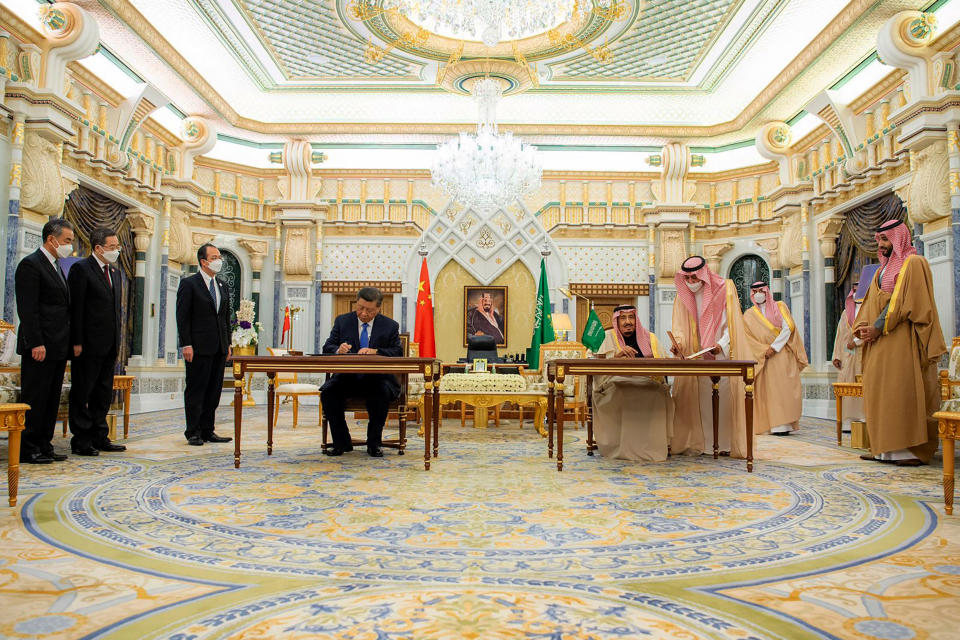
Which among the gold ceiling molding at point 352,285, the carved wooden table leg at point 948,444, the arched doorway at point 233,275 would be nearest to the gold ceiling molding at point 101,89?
the arched doorway at point 233,275

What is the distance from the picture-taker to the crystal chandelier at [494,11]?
25.9 feet

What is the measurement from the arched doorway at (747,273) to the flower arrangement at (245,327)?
8914mm

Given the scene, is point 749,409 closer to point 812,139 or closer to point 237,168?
point 812,139

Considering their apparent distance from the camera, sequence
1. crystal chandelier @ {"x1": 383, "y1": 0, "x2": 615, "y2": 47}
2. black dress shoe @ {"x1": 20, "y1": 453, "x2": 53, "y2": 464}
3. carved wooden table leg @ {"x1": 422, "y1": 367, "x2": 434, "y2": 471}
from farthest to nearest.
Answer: crystal chandelier @ {"x1": 383, "y1": 0, "x2": 615, "y2": 47}, black dress shoe @ {"x1": 20, "y1": 453, "x2": 53, "y2": 464}, carved wooden table leg @ {"x1": 422, "y1": 367, "x2": 434, "y2": 471}

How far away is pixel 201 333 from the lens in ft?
18.3

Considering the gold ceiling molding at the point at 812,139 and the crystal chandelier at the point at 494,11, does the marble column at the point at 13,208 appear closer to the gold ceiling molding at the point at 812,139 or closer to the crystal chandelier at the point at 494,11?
the crystal chandelier at the point at 494,11

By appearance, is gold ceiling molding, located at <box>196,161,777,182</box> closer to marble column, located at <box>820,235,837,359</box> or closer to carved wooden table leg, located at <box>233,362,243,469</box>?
marble column, located at <box>820,235,837,359</box>

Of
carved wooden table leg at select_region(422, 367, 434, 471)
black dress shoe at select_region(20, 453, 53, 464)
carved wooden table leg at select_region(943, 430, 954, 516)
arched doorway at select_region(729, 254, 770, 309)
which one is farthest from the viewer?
arched doorway at select_region(729, 254, 770, 309)

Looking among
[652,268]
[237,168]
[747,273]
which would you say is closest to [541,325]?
[652,268]

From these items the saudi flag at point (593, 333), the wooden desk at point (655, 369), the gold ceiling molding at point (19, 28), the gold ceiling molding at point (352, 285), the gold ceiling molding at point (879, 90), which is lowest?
the wooden desk at point (655, 369)

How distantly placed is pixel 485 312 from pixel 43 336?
8849mm

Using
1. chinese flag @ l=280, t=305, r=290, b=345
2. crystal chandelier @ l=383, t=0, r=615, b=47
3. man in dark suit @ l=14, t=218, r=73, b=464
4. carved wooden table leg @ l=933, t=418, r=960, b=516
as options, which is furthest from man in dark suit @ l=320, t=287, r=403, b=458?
chinese flag @ l=280, t=305, r=290, b=345

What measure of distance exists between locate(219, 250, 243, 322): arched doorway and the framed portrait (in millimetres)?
4430

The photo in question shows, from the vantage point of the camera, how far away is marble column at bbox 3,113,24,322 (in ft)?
21.6
